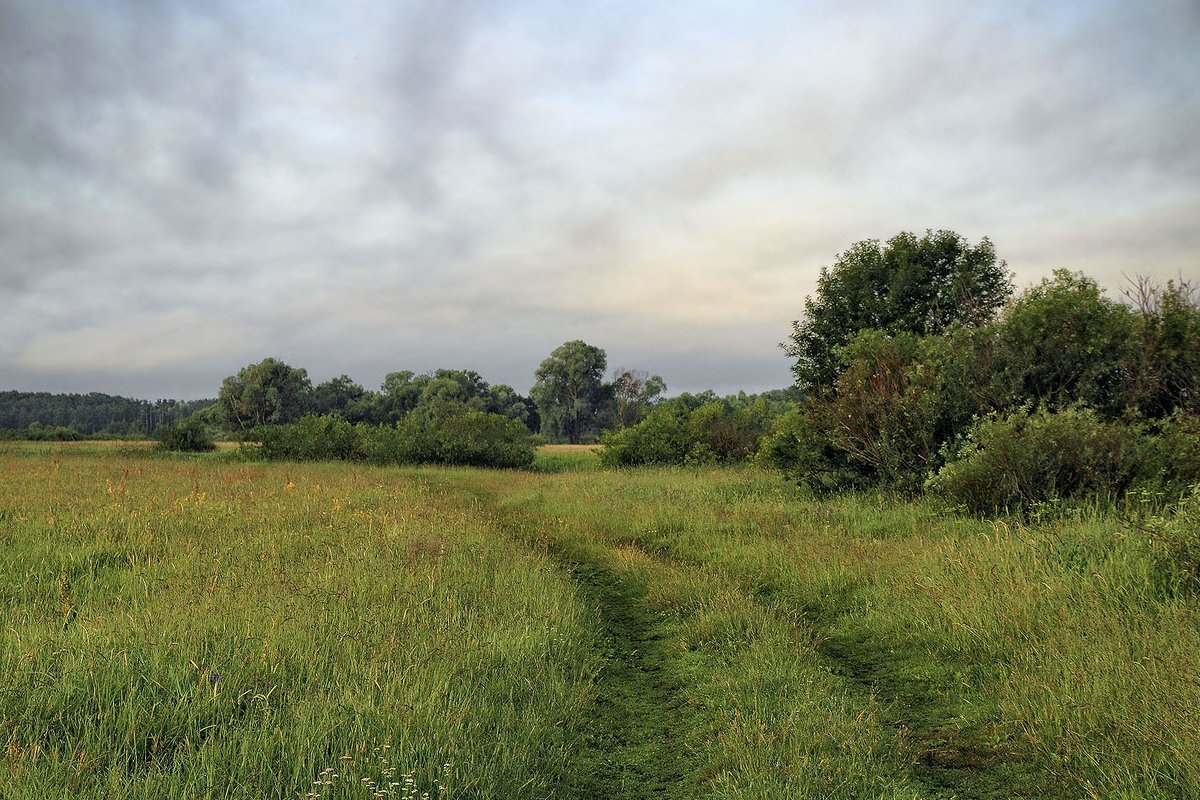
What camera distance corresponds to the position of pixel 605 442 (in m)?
37.6

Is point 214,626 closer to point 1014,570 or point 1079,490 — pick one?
point 1014,570

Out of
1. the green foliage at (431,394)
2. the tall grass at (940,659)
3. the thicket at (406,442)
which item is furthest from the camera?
the green foliage at (431,394)

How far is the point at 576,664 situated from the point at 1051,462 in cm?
975

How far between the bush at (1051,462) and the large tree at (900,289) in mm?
18471

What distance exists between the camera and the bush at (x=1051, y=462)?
10.8 m

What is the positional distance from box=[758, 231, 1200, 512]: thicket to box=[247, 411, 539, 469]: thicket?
918 inches

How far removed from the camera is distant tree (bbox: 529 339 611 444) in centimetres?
9671

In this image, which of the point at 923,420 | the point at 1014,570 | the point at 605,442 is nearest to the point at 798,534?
the point at 1014,570

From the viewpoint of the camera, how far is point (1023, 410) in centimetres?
1197

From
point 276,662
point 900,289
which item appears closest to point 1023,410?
point 276,662

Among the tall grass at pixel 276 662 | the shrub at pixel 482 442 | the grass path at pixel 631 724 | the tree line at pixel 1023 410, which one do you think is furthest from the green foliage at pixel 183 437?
the grass path at pixel 631 724

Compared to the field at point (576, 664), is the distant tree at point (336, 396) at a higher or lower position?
higher

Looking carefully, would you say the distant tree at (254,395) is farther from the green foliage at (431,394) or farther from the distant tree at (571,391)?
the distant tree at (571,391)

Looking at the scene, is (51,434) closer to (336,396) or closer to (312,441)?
(312,441)
